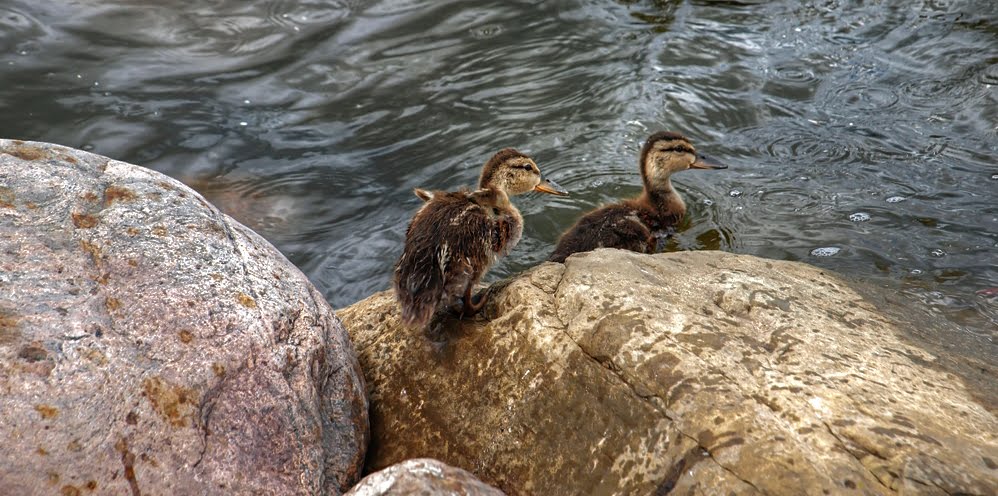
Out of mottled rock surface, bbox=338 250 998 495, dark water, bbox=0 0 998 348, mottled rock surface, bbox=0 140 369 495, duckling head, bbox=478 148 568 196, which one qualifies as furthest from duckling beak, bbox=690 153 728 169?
mottled rock surface, bbox=0 140 369 495

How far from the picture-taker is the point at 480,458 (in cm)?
369

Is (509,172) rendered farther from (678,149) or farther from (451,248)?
(678,149)

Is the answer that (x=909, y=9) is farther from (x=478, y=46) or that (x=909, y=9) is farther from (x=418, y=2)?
(x=418, y=2)

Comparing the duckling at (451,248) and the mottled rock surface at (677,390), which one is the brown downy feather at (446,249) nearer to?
the duckling at (451,248)

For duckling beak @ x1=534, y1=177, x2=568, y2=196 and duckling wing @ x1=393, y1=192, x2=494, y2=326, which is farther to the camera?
duckling beak @ x1=534, y1=177, x2=568, y2=196

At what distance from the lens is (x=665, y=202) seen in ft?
23.7

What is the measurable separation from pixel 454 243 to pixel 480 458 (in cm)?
127

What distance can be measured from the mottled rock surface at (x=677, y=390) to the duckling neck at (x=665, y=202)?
2.50 meters

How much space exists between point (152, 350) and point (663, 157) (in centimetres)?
501

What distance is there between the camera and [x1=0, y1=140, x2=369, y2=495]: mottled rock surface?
9.86ft

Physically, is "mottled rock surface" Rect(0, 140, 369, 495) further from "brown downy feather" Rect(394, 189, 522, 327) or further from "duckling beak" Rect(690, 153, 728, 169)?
"duckling beak" Rect(690, 153, 728, 169)

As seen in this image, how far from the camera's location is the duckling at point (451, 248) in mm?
4215

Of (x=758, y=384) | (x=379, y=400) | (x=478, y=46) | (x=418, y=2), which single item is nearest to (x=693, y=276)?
(x=758, y=384)

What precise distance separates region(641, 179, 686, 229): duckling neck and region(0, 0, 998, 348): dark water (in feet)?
0.57
